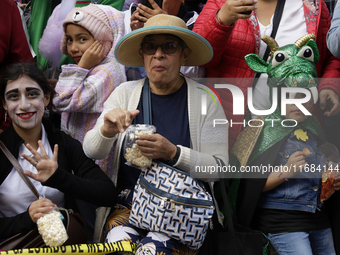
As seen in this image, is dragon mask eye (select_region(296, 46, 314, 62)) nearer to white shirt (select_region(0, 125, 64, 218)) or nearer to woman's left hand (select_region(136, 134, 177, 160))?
woman's left hand (select_region(136, 134, 177, 160))

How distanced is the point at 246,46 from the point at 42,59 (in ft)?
Answer: 5.87

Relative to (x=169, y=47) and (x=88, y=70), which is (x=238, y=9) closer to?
(x=169, y=47)

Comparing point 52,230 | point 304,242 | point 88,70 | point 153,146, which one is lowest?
point 304,242

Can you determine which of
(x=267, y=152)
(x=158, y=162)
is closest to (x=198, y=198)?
(x=158, y=162)

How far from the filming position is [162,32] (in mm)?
2289

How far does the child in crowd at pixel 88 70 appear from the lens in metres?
2.66

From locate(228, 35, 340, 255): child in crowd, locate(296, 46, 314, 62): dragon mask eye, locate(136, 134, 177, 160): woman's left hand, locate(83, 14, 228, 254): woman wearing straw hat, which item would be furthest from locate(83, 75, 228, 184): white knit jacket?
locate(296, 46, 314, 62): dragon mask eye

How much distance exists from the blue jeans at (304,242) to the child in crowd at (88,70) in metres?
1.18

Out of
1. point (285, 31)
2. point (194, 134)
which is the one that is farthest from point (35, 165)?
point (285, 31)

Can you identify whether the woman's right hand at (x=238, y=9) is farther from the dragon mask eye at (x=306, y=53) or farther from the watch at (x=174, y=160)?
the watch at (x=174, y=160)

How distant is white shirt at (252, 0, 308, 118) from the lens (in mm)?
2576

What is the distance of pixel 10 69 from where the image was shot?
2361mm

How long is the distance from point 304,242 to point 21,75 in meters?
1.98

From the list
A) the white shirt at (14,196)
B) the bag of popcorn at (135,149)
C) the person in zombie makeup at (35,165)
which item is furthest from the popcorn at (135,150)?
the white shirt at (14,196)
